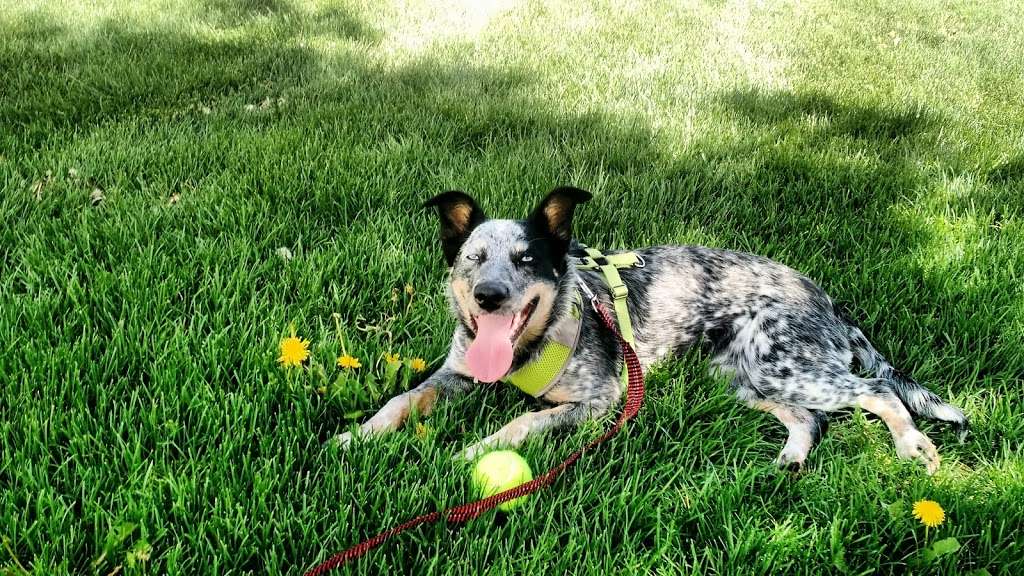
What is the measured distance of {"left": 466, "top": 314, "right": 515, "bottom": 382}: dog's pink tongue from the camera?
264 cm

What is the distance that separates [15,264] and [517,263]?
2730 millimetres

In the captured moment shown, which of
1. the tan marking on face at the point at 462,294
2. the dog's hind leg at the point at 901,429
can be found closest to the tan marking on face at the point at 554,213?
the tan marking on face at the point at 462,294

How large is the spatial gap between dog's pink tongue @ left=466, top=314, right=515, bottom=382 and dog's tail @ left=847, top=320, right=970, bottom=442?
173 cm

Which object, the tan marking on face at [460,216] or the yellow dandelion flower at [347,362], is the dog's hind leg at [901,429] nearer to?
the tan marking on face at [460,216]

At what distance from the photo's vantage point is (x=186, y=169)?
4.70 meters

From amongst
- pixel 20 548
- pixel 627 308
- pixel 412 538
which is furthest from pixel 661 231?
pixel 20 548

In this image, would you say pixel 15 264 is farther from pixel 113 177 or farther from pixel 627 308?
pixel 627 308

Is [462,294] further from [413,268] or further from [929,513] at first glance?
[929,513]

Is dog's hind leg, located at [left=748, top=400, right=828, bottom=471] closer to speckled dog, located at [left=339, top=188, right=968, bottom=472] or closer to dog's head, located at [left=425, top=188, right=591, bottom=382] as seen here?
speckled dog, located at [left=339, top=188, right=968, bottom=472]

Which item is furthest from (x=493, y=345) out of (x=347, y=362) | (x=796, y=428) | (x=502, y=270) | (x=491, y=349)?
(x=796, y=428)

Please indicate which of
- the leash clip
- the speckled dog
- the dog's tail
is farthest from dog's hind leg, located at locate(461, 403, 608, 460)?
the dog's tail

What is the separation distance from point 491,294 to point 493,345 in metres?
0.23

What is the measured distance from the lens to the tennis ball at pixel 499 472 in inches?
91.7

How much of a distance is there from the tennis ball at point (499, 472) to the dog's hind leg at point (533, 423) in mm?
41
